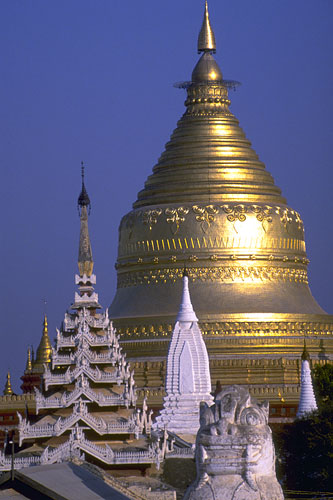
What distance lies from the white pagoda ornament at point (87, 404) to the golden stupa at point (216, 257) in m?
16.1

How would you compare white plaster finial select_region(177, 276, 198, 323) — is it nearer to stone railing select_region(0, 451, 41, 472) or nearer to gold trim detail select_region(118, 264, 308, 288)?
stone railing select_region(0, 451, 41, 472)

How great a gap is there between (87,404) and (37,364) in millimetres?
35017

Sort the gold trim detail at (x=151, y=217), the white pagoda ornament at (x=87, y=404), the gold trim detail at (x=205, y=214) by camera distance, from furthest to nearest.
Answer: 1. the gold trim detail at (x=151, y=217)
2. the gold trim detail at (x=205, y=214)
3. the white pagoda ornament at (x=87, y=404)

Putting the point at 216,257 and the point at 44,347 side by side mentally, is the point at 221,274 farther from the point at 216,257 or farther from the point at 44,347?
the point at 44,347

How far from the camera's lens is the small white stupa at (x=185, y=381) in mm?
44188

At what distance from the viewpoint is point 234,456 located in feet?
57.7

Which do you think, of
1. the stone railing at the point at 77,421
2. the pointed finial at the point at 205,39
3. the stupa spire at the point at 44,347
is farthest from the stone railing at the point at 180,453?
the stupa spire at the point at 44,347

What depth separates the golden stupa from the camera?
2325 inches

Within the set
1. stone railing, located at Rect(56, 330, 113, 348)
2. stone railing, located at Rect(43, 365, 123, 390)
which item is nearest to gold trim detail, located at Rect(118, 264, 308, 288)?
stone railing, located at Rect(56, 330, 113, 348)

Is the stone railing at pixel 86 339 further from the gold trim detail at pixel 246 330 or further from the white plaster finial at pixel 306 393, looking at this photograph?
the gold trim detail at pixel 246 330

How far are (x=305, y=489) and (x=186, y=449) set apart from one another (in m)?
3.81

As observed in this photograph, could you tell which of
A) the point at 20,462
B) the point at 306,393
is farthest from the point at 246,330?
the point at 20,462

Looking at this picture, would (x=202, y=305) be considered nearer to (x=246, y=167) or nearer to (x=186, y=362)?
(x=246, y=167)

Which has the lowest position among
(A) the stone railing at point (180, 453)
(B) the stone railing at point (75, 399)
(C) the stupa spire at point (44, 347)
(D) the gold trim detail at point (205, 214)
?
(A) the stone railing at point (180, 453)
